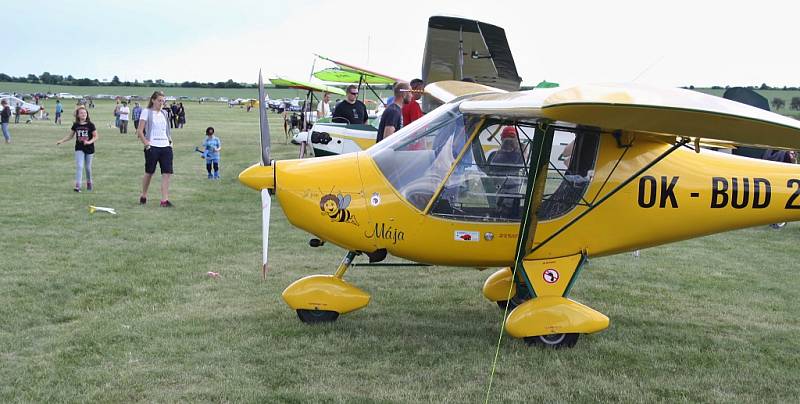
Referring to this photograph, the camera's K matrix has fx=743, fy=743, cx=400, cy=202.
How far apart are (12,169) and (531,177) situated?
16.2 metres

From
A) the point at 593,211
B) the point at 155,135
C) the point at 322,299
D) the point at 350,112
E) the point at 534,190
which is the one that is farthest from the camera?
the point at 350,112

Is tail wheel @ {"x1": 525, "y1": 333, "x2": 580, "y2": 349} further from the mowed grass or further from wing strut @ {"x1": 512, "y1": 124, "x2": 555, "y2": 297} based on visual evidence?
wing strut @ {"x1": 512, "y1": 124, "x2": 555, "y2": 297}

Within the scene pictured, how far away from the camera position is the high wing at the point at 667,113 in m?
4.46

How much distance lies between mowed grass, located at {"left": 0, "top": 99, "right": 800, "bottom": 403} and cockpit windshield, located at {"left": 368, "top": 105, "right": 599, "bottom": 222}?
1.11m

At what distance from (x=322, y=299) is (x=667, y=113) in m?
3.20

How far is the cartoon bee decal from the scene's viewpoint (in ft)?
19.9

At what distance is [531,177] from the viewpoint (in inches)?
228

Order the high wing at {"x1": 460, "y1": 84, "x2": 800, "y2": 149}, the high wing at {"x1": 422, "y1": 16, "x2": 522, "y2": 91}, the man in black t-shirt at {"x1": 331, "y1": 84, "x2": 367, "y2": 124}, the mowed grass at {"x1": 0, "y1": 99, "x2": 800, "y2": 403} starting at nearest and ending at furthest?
the high wing at {"x1": 460, "y1": 84, "x2": 800, "y2": 149}, the mowed grass at {"x1": 0, "y1": 99, "x2": 800, "y2": 403}, the high wing at {"x1": 422, "y1": 16, "x2": 522, "y2": 91}, the man in black t-shirt at {"x1": 331, "y1": 84, "x2": 367, "y2": 124}

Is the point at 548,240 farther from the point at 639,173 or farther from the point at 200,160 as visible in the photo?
the point at 200,160

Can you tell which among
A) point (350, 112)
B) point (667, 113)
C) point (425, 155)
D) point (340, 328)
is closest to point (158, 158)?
point (350, 112)

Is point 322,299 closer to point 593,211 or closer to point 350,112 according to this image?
point 593,211

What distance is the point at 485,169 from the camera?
600cm

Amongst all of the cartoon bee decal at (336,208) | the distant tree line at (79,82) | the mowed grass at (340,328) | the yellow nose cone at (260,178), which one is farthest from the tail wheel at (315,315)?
the distant tree line at (79,82)

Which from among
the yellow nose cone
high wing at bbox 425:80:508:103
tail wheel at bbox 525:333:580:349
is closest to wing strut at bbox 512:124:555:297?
tail wheel at bbox 525:333:580:349
